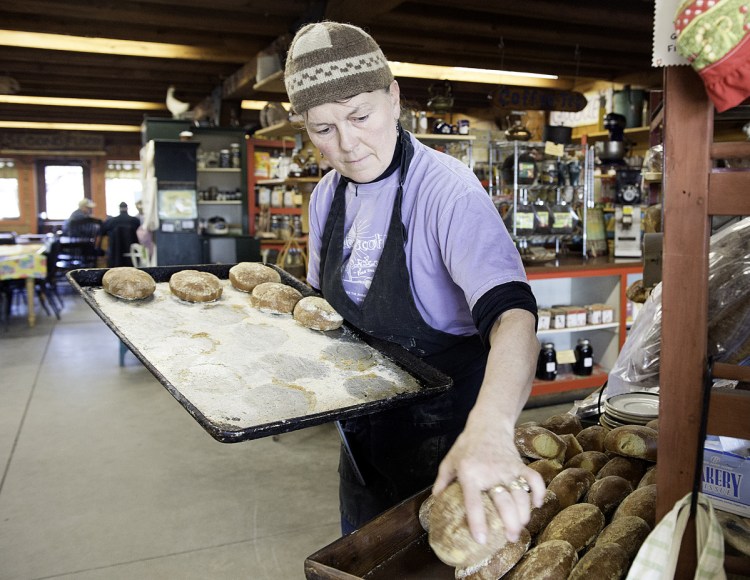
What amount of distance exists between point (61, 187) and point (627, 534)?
60.8 feet

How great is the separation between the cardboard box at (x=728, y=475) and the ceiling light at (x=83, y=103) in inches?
456

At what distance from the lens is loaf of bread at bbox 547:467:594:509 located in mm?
1226

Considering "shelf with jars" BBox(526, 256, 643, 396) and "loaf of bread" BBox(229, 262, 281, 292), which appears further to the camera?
"shelf with jars" BBox(526, 256, 643, 396)

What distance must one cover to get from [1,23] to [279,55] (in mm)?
2620

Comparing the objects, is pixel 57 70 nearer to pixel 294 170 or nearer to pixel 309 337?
pixel 294 170

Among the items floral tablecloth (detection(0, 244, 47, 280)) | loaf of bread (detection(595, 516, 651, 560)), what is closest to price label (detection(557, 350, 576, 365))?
loaf of bread (detection(595, 516, 651, 560))

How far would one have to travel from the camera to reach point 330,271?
1657mm

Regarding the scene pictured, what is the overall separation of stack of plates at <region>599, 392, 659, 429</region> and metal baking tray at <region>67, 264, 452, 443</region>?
0.51 meters

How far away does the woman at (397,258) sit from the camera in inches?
44.5

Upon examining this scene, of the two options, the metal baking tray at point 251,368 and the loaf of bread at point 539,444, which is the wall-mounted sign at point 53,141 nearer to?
the metal baking tray at point 251,368

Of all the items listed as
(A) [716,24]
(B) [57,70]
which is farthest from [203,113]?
(A) [716,24]

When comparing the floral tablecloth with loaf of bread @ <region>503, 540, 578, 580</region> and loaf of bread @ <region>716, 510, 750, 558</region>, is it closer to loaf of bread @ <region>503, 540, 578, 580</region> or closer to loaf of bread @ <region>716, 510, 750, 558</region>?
loaf of bread @ <region>503, 540, 578, 580</region>

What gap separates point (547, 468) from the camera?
134 centimetres

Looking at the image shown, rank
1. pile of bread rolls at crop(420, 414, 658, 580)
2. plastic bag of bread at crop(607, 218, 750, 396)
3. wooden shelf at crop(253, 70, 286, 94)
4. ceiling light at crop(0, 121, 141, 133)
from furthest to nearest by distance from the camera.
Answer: ceiling light at crop(0, 121, 141, 133) → wooden shelf at crop(253, 70, 286, 94) → plastic bag of bread at crop(607, 218, 750, 396) → pile of bread rolls at crop(420, 414, 658, 580)
